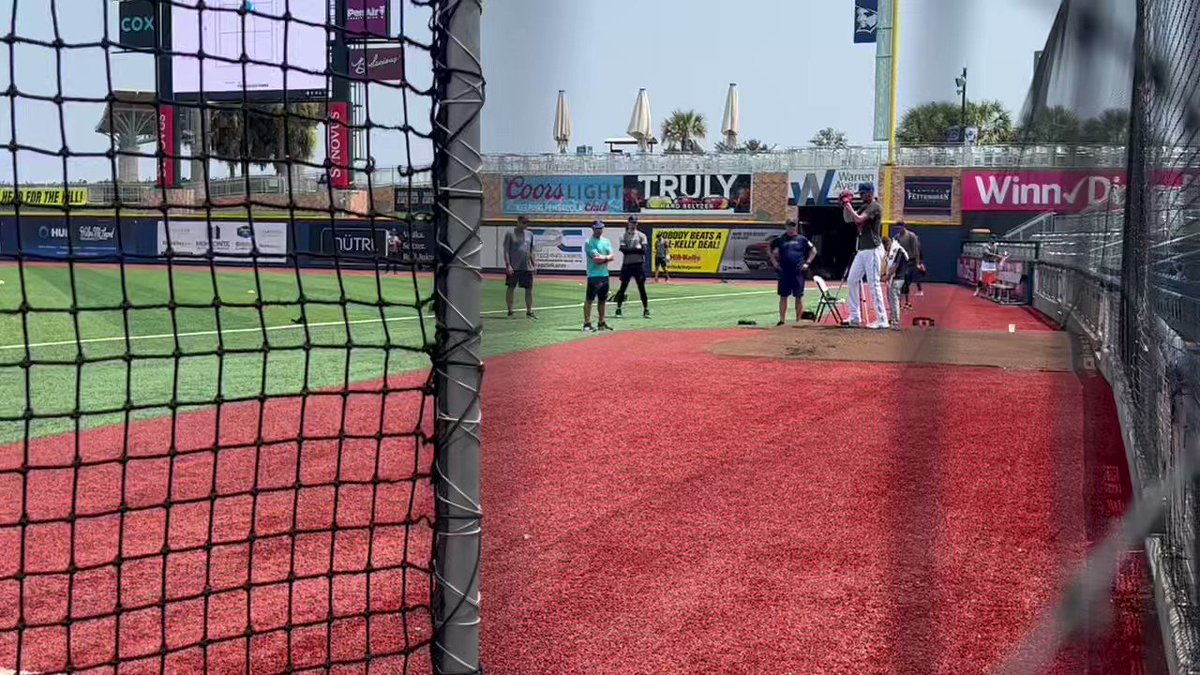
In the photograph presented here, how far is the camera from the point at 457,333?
2.98 m

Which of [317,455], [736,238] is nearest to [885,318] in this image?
[317,455]

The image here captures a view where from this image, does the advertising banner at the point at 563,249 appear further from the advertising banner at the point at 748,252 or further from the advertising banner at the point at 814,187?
the advertising banner at the point at 814,187

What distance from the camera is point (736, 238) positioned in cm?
3891

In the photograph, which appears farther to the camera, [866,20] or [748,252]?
[748,252]

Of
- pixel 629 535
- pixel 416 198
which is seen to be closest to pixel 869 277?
pixel 629 535

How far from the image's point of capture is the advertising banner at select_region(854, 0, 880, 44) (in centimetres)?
126

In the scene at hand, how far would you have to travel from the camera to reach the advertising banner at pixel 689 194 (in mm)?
40219

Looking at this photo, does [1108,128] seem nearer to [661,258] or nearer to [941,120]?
[941,120]

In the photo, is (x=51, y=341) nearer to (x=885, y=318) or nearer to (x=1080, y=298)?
(x=885, y=318)

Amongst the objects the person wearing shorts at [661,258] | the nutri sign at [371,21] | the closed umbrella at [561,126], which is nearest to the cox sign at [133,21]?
the nutri sign at [371,21]

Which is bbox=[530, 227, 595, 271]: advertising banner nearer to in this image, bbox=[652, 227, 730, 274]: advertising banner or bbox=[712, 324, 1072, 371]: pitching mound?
bbox=[652, 227, 730, 274]: advertising banner

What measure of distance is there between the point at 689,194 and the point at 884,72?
130 feet

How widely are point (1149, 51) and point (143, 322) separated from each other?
13.9m

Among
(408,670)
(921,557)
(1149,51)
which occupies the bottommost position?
(408,670)
